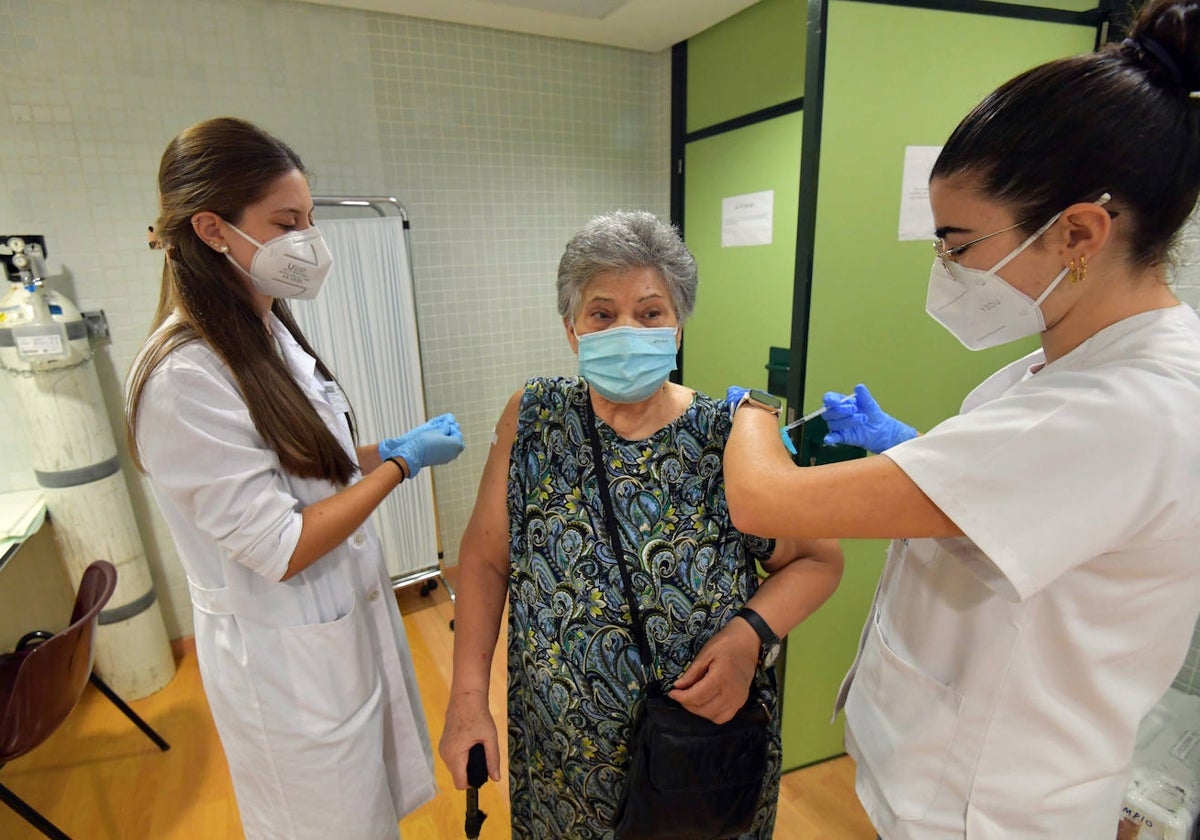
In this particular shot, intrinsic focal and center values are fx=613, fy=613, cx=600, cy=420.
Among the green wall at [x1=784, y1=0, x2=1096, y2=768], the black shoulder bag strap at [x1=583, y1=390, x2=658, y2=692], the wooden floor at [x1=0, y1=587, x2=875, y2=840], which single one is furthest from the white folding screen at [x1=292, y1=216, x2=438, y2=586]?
the black shoulder bag strap at [x1=583, y1=390, x2=658, y2=692]

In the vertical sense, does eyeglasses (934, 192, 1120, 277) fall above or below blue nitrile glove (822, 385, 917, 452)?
above

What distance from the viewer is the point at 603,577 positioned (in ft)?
3.19

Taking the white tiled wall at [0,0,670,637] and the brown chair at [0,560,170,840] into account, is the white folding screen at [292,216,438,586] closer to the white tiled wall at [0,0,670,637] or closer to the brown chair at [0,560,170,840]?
the white tiled wall at [0,0,670,637]

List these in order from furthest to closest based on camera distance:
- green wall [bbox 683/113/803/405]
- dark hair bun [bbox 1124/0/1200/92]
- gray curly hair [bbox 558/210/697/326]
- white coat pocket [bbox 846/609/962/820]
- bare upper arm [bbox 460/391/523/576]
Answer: green wall [bbox 683/113/803/405] < bare upper arm [bbox 460/391/523/576] < gray curly hair [bbox 558/210/697/326] < white coat pocket [bbox 846/609/962/820] < dark hair bun [bbox 1124/0/1200/92]

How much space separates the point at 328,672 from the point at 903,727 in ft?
3.30

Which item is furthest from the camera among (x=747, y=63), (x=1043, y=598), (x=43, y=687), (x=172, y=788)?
(x=747, y=63)

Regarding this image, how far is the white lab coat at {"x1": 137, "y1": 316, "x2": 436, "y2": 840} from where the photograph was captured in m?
1.00

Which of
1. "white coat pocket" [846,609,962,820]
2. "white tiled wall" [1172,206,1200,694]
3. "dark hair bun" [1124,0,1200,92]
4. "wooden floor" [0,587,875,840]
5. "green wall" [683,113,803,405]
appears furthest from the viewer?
"green wall" [683,113,803,405]

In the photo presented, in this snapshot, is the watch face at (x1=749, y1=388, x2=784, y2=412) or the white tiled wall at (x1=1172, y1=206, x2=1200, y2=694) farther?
the white tiled wall at (x1=1172, y1=206, x2=1200, y2=694)

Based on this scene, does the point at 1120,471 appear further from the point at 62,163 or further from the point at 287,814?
the point at 62,163

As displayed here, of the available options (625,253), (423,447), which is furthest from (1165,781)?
(423,447)

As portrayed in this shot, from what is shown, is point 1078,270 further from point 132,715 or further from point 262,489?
point 132,715

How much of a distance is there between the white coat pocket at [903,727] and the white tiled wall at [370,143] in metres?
2.41

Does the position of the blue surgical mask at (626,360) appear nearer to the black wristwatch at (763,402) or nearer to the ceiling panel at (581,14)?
the black wristwatch at (763,402)
